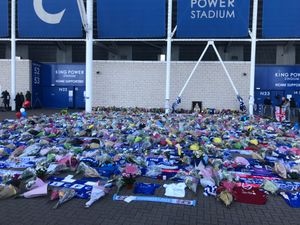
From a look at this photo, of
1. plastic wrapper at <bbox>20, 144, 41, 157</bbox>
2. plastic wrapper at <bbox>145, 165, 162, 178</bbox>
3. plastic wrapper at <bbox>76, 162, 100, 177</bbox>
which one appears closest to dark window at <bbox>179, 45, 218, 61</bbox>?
plastic wrapper at <bbox>20, 144, 41, 157</bbox>

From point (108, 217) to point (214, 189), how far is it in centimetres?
182

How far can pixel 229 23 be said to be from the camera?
1992 centimetres

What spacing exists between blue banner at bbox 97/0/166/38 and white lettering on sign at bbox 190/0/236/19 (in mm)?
2430

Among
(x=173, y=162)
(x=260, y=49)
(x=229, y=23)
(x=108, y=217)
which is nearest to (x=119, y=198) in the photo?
(x=108, y=217)

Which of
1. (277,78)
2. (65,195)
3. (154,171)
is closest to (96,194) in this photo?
(65,195)

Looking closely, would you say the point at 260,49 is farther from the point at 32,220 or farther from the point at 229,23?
the point at 32,220

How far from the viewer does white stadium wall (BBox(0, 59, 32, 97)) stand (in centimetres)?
2520

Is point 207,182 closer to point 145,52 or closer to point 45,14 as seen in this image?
point 45,14

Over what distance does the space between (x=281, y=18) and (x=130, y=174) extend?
17537mm

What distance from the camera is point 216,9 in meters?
19.9

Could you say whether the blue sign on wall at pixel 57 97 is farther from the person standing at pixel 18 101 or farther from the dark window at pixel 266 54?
the dark window at pixel 266 54

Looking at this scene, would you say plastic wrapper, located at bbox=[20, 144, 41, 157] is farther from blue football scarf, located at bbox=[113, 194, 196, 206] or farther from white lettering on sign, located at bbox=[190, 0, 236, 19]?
white lettering on sign, located at bbox=[190, 0, 236, 19]

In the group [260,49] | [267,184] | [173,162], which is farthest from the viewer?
[260,49]

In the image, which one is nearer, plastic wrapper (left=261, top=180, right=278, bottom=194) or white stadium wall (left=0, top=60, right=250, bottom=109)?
plastic wrapper (left=261, top=180, right=278, bottom=194)
